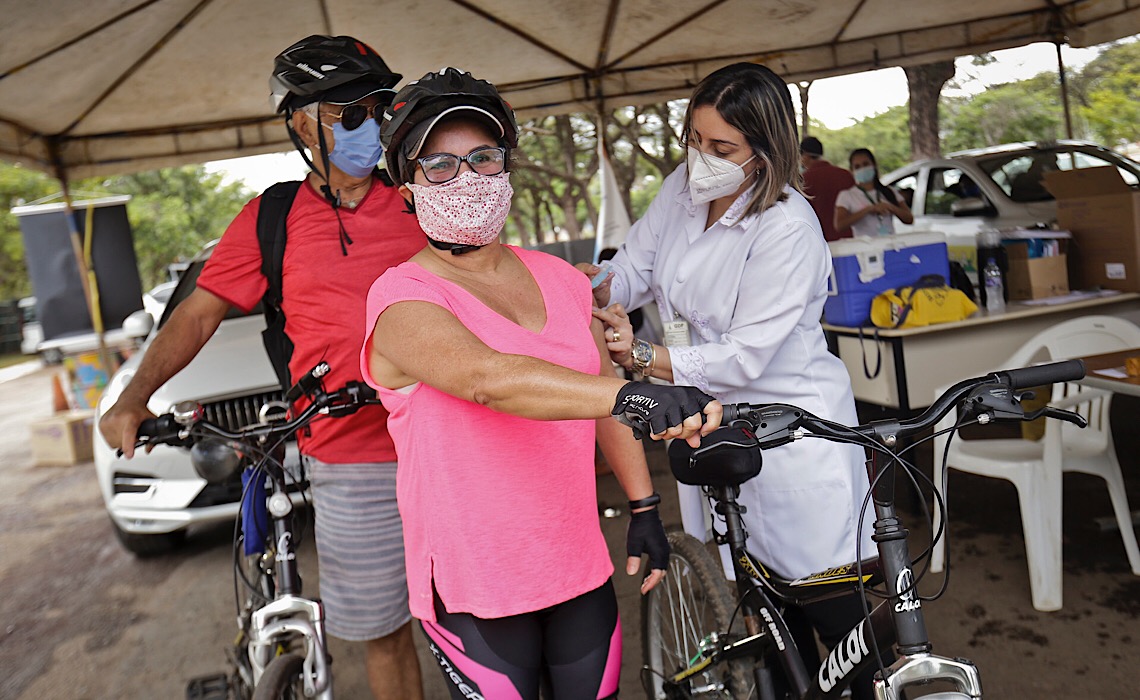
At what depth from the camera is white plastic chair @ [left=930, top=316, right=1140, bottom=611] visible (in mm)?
3850

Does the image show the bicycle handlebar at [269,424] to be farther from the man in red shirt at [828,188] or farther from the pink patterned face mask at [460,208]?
the man in red shirt at [828,188]

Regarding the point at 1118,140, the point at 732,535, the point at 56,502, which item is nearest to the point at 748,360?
the point at 732,535

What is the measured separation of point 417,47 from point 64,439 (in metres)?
6.10

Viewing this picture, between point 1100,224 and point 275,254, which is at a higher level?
point 275,254

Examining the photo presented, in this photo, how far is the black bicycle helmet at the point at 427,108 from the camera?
6.16 feet

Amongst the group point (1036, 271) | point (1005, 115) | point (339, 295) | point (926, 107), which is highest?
point (1005, 115)

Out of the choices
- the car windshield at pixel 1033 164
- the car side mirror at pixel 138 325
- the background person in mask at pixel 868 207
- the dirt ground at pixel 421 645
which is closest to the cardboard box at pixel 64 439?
the dirt ground at pixel 421 645

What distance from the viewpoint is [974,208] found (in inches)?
367

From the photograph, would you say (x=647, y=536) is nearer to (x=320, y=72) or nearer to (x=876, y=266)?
(x=320, y=72)

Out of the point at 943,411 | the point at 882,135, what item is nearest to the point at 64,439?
the point at 943,411

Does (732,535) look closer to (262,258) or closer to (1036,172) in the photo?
(262,258)

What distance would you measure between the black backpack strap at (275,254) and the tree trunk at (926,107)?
1575 centimetres

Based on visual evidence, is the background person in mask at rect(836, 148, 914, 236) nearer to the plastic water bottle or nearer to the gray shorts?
the plastic water bottle

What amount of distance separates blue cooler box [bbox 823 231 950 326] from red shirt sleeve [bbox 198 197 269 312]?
3279 mm
